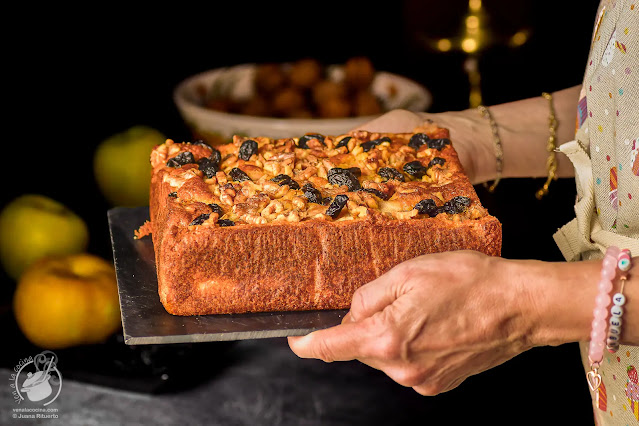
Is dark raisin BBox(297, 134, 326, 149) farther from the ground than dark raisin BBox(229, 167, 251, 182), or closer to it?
farther from the ground

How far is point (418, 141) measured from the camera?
3.84ft

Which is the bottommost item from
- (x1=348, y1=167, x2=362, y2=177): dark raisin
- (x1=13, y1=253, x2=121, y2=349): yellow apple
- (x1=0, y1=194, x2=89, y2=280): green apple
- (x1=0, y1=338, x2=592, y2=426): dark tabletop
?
(x1=0, y1=338, x2=592, y2=426): dark tabletop

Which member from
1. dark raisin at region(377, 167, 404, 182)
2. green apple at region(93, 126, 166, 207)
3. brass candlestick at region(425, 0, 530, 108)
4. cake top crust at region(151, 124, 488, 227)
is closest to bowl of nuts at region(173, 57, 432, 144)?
green apple at region(93, 126, 166, 207)

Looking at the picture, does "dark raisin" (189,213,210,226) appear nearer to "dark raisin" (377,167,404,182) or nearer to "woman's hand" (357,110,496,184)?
"dark raisin" (377,167,404,182)

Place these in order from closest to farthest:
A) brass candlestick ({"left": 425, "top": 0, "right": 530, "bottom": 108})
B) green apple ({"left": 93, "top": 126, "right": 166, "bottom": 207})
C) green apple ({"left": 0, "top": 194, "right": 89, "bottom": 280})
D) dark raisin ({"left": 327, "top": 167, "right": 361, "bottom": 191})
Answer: dark raisin ({"left": 327, "top": 167, "right": 361, "bottom": 191}) → green apple ({"left": 0, "top": 194, "right": 89, "bottom": 280}) → green apple ({"left": 93, "top": 126, "right": 166, "bottom": 207}) → brass candlestick ({"left": 425, "top": 0, "right": 530, "bottom": 108})

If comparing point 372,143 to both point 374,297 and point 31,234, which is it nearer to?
point 374,297

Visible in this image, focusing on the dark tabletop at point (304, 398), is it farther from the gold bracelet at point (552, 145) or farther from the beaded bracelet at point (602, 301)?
the beaded bracelet at point (602, 301)

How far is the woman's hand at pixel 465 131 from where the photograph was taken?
4.38 ft

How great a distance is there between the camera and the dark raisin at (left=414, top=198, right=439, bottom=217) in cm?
98

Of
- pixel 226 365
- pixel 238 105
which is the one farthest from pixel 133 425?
pixel 238 105

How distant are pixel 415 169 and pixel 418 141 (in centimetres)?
10

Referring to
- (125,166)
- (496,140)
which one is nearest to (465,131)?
(496,140)

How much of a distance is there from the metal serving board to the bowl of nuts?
681 mm

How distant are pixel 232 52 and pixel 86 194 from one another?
0.59m
